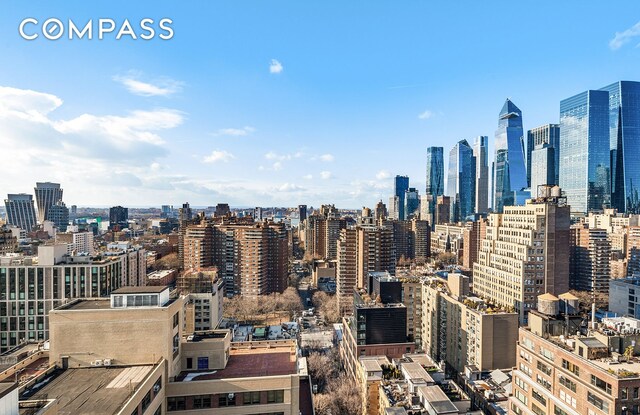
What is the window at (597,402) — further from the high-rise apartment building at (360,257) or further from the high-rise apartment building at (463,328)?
the high-rise apartment building at (360,257)

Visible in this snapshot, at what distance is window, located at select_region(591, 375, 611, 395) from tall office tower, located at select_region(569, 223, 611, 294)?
8645 cm

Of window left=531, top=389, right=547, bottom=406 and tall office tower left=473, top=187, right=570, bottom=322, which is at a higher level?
tall office tower left=473, top=187, right=570, bottom=322

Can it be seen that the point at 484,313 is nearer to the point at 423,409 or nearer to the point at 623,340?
the point at 423,409

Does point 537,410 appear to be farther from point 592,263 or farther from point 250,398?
point 592,263

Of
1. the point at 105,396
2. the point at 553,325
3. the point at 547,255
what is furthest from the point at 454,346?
the point at 105,396

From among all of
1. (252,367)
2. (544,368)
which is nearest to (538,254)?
(544,368)

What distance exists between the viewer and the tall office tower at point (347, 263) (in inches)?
3711

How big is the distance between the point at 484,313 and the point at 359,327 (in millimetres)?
16232

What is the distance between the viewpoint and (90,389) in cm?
2036

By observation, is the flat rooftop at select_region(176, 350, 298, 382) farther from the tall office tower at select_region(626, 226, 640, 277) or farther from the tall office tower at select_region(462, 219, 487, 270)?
the tall office tower at select_region(626, 226, 640, 277)

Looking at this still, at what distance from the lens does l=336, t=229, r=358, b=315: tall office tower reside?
309 ft

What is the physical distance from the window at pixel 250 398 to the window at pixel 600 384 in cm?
2080

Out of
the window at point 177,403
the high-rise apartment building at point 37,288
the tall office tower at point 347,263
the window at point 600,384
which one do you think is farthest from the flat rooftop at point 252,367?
the tall office tower at point 347,263

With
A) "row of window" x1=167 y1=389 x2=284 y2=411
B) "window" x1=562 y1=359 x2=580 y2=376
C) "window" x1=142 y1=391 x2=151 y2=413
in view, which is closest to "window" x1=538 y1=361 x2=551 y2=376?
"window" x1=562 y1=359 x2=580 y2=376
